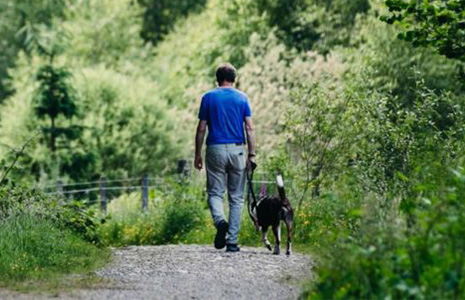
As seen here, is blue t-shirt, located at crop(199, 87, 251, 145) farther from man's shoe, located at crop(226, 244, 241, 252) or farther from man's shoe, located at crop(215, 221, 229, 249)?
man's shoe, located at crop(226, 244, 241, 252)

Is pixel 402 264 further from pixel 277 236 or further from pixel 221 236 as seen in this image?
pixel 221 236

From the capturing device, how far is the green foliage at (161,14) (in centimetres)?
6325

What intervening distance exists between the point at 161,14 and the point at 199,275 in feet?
176

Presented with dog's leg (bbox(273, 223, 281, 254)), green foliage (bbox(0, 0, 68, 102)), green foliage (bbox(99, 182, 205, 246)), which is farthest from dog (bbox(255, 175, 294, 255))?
green foliage (bbox(0, 0, 68, 102))

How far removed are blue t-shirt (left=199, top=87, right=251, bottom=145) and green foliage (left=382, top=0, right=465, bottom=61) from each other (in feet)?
7.95

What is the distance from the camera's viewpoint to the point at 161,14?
64375 mm

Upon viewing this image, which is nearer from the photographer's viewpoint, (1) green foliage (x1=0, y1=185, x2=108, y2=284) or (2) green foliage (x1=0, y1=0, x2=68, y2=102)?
(1) green foliage (x1=0, y1=185, x2=108, y2=284)

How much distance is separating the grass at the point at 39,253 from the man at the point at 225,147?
4.73 ft

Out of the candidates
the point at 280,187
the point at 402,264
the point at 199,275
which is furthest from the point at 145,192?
the point at 402,264

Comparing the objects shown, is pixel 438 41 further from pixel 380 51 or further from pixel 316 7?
pixel 316 7

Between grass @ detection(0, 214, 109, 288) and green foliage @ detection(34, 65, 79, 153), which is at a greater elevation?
green foliage @ detection(34, 65, 79, 153)

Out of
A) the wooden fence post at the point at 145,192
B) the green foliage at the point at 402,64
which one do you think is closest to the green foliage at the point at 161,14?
the green foliage at the point at 402,64

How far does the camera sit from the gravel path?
10195 millimetres

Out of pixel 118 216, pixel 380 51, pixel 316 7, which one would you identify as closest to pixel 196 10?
pixel 316 7
